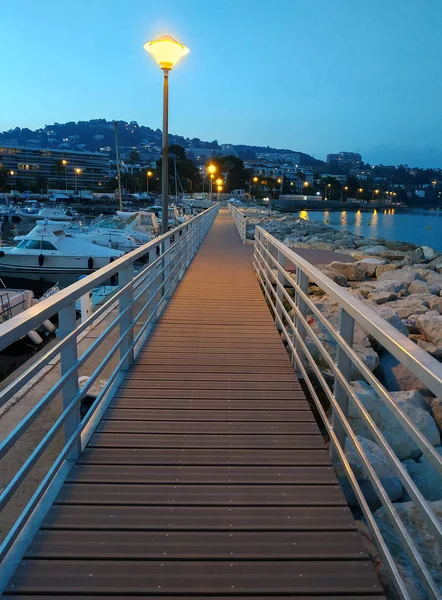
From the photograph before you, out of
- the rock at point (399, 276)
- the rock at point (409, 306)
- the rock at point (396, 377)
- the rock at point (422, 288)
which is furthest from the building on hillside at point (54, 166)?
the rock at point (396, 377)

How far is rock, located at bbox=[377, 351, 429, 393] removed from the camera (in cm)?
611

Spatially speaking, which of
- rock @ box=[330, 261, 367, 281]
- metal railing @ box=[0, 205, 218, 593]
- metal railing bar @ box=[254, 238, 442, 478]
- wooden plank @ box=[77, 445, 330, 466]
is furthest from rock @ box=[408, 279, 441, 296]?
wooden plank @ box=[77, 445, 330, 466]

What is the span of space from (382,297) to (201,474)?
24.1ft

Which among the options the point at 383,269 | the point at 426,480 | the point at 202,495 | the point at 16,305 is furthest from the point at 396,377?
the point at 16,305

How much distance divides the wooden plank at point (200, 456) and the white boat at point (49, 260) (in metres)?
16.8

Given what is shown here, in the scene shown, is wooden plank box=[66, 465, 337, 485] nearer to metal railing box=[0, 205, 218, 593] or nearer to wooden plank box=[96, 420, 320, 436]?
metal railing box=[0, 205, 218, 593]

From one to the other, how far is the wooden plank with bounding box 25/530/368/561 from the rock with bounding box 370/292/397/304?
24.4 feet

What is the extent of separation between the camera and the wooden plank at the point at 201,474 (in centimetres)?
298

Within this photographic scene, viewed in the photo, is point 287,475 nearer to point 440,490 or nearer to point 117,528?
point 117,528

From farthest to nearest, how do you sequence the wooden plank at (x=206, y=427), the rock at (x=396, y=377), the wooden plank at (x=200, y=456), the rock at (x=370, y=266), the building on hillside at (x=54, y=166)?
the building on hillside at (x=54, y=166), the rock at (x=370, y=266), the rock at (x=396, y=377), the wooden plank at (x=206, y=427), the wooden plank at (x=200, y=456)

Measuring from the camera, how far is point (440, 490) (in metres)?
3.85

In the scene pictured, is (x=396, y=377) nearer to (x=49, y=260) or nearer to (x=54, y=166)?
(x=49, y=260)

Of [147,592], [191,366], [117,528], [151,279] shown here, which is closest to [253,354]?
[191,366]

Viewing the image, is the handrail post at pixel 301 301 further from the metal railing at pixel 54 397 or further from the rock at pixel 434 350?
the rock at pixel 434 350
